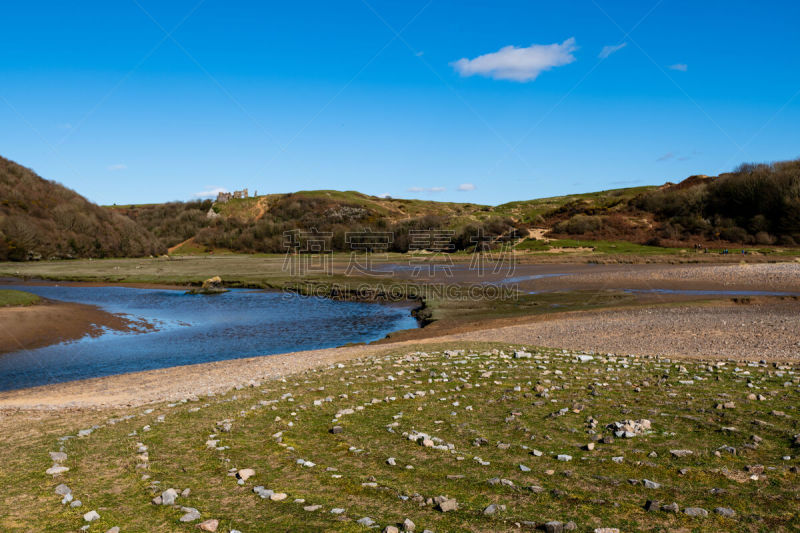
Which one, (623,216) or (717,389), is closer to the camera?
(717,389)

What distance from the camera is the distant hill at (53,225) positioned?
84938 mm

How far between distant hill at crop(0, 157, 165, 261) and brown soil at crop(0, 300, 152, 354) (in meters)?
61.0

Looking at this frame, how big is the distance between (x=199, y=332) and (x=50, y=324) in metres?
8.43

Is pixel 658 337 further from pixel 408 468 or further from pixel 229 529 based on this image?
pixel 229 529

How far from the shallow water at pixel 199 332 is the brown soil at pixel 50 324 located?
122cm

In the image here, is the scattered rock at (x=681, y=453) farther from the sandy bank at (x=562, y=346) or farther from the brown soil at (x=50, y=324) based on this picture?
the brown soil at (x=50, y=324)

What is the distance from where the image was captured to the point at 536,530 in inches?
201

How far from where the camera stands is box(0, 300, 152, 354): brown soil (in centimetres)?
2528

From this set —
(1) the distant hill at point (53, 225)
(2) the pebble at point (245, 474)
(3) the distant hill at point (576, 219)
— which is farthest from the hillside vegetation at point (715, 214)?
(1) the distant hill at point (53, 225)

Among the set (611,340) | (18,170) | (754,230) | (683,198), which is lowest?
(611,340)

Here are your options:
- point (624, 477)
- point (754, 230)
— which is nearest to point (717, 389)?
point (624, 477)

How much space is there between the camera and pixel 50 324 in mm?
29125

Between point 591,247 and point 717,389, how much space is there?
69.3m

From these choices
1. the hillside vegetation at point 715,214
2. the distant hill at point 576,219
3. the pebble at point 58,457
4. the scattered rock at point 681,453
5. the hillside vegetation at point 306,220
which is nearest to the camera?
the scattered rock at point 681,453
